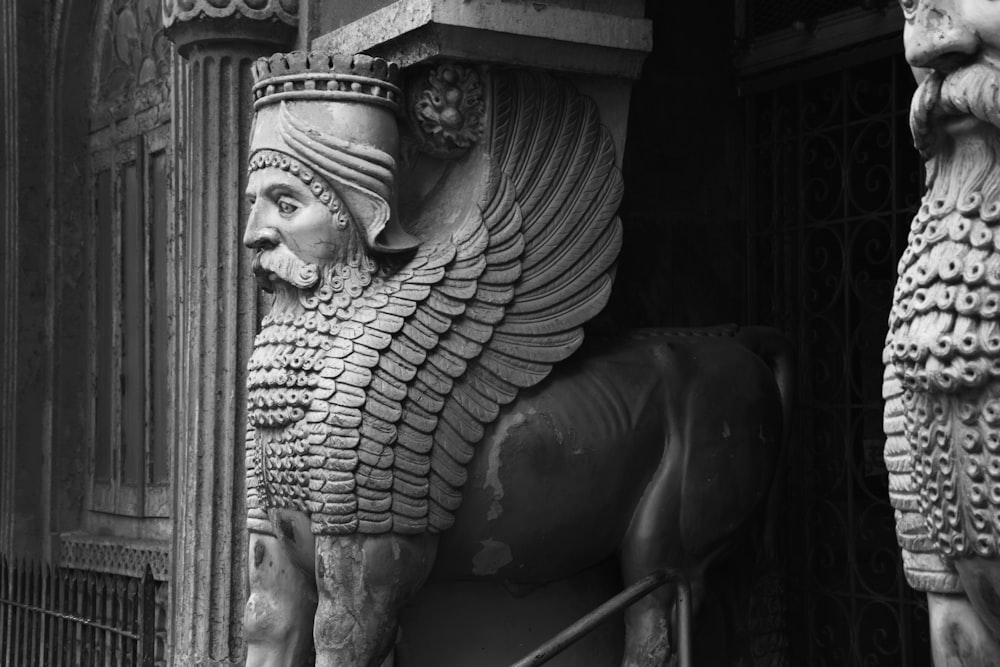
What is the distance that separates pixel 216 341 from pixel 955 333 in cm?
282

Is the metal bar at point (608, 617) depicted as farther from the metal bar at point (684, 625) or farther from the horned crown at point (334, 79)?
the horned crown at point (334, 79)

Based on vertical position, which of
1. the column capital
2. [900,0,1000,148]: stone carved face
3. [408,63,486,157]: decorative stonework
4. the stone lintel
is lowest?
[900,0,1000,148]: stone carved face

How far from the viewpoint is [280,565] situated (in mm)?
4473

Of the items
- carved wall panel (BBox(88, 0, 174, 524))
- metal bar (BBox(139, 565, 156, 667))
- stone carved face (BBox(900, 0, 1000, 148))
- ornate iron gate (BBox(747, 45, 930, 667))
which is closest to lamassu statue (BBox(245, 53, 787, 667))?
ornate iron gate (BBox(747, 45, 930, 667))

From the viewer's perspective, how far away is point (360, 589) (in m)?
4.20

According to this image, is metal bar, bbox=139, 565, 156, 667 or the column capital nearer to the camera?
the column capital

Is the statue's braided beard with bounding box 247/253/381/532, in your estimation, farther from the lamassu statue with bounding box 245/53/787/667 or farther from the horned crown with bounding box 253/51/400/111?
the horned crown with bounding box 253/51/400/111

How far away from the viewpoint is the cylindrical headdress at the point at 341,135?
4.28 meters

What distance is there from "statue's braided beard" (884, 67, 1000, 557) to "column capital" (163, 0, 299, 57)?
2.54 m

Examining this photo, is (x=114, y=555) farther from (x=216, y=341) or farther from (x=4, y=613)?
(x=216, y=341)

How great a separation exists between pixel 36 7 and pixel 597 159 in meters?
4.31

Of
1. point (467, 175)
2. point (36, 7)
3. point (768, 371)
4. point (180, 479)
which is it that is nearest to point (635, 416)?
point (768, 371)

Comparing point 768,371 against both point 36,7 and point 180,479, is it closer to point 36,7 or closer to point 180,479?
point 180,479

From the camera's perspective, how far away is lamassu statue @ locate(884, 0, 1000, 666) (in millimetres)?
2697
